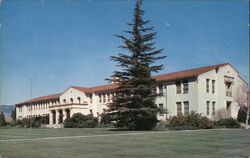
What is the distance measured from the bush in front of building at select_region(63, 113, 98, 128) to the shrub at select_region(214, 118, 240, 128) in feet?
40.1

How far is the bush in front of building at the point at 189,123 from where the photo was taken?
105 ft

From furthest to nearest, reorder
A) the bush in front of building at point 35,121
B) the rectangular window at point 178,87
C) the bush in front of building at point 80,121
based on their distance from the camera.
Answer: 1. the rectangular window at point 178,87
2. the bush in front of building at point 80,121
3. the bush in front of building at point 35,121

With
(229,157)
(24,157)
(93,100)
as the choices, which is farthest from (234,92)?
(93,100)

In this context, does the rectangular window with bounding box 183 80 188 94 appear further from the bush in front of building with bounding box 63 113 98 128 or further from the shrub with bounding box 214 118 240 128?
the bush in front of building with bounding box 63 113 98 128

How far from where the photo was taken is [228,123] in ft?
105

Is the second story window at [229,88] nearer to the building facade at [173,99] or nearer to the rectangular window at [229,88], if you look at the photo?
the rectangular window at [229,88]

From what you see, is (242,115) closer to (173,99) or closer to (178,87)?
(178,87)

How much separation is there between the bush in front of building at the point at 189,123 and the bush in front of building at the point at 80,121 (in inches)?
351

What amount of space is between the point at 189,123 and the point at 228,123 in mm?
2993

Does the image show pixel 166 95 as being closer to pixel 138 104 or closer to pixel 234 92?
pixel 138 104

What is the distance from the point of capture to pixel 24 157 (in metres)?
10.6

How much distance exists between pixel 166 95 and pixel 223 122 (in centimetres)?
1135

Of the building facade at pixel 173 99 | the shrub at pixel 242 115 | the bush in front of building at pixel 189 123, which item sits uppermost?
the building facade at pixel 173 99

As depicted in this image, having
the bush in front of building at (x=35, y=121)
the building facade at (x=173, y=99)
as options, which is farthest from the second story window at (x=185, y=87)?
the bush in front of building at (x=35, y=121)
